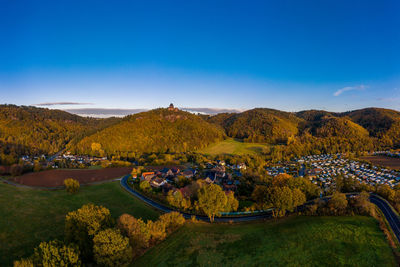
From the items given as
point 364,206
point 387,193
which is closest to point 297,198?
point 364,206

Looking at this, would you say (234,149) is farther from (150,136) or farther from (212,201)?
(212,201)

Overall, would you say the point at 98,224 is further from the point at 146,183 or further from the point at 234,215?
the point at 146,183

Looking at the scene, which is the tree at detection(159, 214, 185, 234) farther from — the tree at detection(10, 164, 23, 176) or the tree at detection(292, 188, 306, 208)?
the tree at detection(10, 164, 23, 176)

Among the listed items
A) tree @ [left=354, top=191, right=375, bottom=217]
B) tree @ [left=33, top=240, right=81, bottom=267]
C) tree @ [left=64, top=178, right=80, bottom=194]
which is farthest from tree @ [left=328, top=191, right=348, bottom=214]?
tree @ [left=64, top=178, right=80, bottom=194]

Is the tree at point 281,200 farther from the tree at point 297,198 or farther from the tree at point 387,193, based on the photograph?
the tree at point 387,193

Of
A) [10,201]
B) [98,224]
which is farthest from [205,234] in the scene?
[10,201]

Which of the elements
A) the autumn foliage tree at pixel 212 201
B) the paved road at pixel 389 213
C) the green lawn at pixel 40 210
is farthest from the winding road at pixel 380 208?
the autumn foliage tree at pixel 212 201
